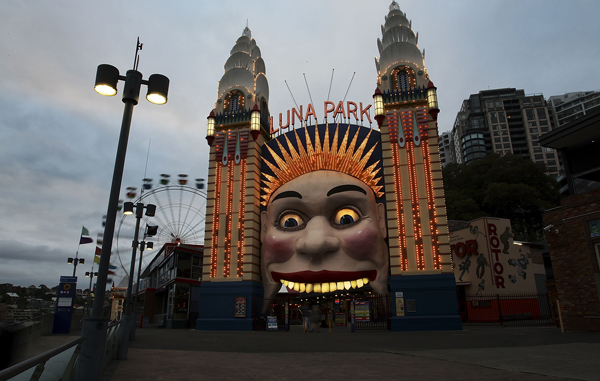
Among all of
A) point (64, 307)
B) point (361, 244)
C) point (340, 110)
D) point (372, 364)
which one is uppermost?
point (340, 110)

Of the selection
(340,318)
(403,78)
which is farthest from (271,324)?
(403,78)

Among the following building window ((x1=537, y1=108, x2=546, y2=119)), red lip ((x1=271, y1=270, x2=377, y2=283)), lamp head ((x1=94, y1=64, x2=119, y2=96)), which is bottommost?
red lip ((x1=271, y1=270, x2=377, y2=283))

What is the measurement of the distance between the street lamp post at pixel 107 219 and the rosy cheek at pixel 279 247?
47.4 ft

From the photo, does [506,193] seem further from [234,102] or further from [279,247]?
[279,247]

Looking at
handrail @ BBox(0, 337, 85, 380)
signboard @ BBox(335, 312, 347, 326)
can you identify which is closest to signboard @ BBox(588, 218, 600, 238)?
signboard @ BBox(335, 312, 347, 326)

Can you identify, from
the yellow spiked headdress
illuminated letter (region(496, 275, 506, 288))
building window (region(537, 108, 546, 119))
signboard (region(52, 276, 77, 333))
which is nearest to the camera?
signboard (region(52, 276, 77, 333))

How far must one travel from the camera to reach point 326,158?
75.6 ft

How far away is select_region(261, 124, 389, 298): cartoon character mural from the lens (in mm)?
20594

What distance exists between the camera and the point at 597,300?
48.0 feet

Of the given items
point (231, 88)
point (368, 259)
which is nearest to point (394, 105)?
point (368, 259)

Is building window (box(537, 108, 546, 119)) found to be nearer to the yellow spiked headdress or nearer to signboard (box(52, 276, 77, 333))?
the yellow spiked headdress

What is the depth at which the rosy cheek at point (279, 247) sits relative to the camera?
21344 mm

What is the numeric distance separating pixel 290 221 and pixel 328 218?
6.88 feet

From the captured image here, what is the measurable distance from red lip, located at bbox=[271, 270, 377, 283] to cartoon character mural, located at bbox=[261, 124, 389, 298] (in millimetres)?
50
